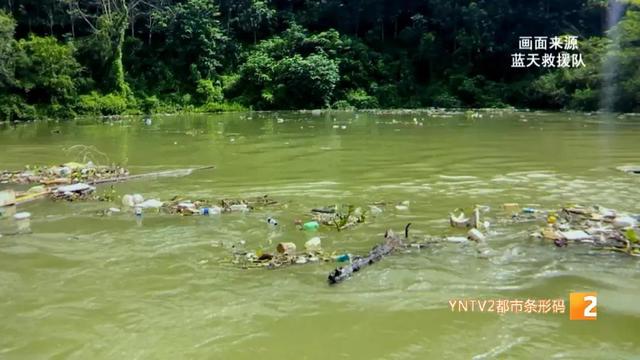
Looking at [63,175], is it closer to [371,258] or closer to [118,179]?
[118,179]

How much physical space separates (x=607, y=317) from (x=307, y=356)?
2114 mm

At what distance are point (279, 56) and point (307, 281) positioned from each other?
33.1m

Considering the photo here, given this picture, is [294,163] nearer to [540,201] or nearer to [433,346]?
[540,201]

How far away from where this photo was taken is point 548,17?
33219 mm

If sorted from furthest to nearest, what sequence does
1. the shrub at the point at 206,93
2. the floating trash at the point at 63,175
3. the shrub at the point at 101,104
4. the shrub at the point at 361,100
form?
the shrub at the point at 206,93, the shrub at the point at 361,100, the shrub at the point at 101,104, the floating trash at the point at 63,175

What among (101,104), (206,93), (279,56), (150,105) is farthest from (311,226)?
(279,56)

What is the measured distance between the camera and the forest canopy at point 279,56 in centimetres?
3092

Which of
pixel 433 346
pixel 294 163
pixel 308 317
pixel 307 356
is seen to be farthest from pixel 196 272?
pixel 294 163

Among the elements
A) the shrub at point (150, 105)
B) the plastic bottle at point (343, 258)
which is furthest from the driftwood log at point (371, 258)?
the shrub at point (150, 105)

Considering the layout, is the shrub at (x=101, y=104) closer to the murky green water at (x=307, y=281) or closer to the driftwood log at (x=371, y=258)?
the murky green water at (x=307, y=281)

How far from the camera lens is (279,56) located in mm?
36750

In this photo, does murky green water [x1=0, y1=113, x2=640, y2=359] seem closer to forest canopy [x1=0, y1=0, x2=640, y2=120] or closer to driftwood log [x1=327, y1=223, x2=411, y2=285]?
driftwood log [x1=327, y1=223, x2=411, y2=285]

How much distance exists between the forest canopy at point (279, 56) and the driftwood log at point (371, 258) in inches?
1026

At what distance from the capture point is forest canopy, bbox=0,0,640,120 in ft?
101
